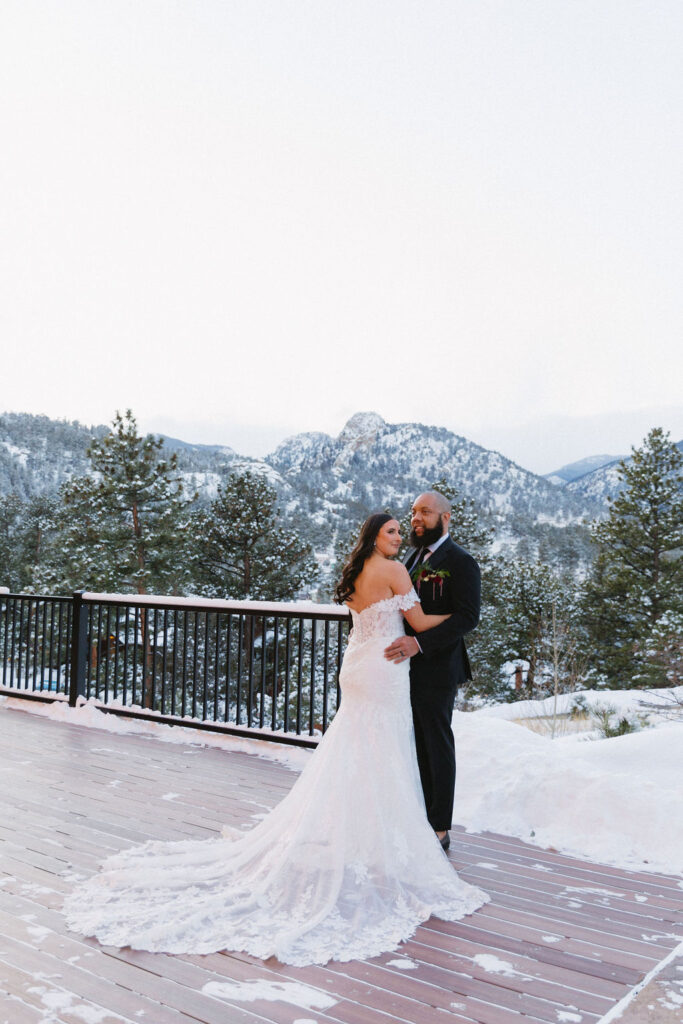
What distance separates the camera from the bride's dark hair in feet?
9.38

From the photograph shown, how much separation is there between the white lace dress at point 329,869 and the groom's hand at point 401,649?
29 mm

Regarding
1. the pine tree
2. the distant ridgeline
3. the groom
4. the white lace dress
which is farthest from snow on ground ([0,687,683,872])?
the pine tree

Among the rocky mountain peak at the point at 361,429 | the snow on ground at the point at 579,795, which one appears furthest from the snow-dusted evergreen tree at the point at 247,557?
the rocky mountain peak at the point at 361,429

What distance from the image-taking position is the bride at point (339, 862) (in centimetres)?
224

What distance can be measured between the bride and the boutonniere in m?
0.15

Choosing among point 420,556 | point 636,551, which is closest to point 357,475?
point 636,551

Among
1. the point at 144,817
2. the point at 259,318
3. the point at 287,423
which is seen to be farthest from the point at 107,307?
the point at 287,423

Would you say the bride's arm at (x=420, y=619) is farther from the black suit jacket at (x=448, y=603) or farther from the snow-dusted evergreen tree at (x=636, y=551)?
the snow-dusted evergreen tree at (x=636, y=551)

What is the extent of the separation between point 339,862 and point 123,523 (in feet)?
64.8

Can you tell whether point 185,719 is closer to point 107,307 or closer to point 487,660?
point 107,307

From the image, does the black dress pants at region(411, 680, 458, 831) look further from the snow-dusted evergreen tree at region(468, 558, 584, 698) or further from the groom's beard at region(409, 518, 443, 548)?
the snow-dusted evergreen tree at region(468, 558, 584, 698)

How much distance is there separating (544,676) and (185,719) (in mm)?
23807

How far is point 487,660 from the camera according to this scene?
26.6 metres

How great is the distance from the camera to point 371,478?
184ft
